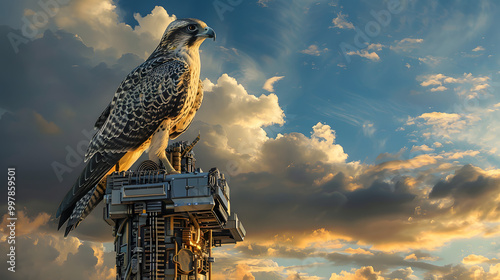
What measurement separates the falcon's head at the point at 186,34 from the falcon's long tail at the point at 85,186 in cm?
810

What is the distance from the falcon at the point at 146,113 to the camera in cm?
3291

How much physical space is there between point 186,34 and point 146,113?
6.15 meters

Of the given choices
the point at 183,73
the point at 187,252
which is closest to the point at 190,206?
the point at 187,252

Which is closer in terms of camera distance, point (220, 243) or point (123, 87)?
point (123, 87)

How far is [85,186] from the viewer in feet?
110

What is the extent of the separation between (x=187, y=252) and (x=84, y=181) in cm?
804

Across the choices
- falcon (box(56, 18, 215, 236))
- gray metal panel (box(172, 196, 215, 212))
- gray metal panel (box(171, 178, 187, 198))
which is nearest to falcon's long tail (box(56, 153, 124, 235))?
falcon (box(56, 18, 215, 236))

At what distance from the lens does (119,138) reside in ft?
109

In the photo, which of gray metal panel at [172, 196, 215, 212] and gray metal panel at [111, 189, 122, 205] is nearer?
gray metal panel at [172, 196, 215, 212]

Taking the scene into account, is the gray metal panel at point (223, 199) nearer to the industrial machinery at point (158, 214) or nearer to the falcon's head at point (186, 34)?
the industrial machinery at point (158, 214)

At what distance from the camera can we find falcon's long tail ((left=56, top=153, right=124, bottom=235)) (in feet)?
110

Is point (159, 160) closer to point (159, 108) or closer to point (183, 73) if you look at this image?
point (159, 108)

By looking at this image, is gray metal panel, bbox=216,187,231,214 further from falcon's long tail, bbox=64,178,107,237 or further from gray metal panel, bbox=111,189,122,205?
falcon's long tail, bbox=64,178,107,237

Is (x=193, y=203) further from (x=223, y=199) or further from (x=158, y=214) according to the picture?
(x=223, y=199)
